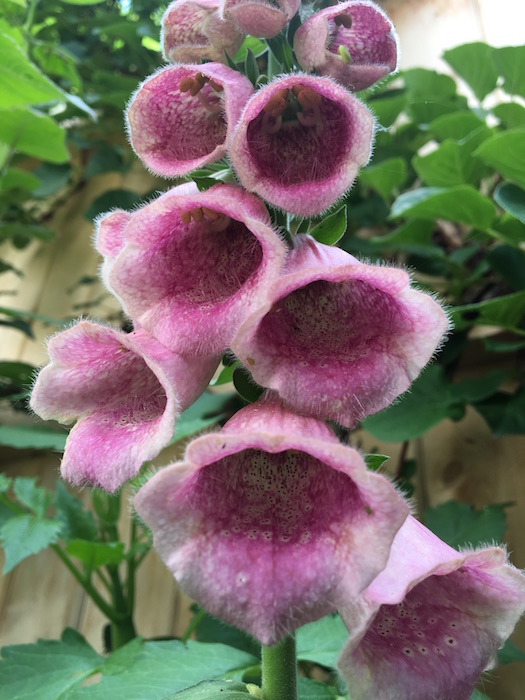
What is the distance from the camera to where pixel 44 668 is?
60 centimetres

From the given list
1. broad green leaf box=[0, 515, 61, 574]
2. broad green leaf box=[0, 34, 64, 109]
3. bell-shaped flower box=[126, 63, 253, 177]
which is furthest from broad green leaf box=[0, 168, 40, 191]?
bell-shaped flower box=[126, 63, 253, 177]

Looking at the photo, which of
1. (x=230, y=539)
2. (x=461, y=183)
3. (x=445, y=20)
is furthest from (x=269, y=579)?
(x=445, y=20)

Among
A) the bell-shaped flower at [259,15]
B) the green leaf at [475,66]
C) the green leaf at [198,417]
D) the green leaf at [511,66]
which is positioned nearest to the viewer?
the bell-shaped flower at [259,15]

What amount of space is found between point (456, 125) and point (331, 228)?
1.95ft

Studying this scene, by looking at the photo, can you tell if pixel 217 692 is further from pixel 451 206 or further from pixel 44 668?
pixel 451 206

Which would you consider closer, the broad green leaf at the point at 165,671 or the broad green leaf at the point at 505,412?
the broad green leaf at the point at 165,671

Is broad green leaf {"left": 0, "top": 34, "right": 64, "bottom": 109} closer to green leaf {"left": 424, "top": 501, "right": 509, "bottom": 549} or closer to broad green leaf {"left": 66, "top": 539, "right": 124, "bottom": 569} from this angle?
broad green leaf {"left": 66, "top": 539, "right": 124, "bottom": 569}

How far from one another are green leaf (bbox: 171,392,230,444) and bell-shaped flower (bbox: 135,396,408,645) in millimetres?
295

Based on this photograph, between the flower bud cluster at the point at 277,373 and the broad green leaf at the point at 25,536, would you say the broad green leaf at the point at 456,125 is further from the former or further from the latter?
the broad green leaf at the point at 25,536

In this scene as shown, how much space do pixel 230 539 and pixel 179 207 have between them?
0.18m

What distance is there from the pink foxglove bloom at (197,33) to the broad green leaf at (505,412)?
552 mm

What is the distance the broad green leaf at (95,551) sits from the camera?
69 centimetres

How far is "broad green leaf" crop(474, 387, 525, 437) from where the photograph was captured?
75 centimetres

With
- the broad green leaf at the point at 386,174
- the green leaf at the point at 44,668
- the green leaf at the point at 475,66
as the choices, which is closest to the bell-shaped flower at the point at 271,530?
the green leaf at the point at 44,668
